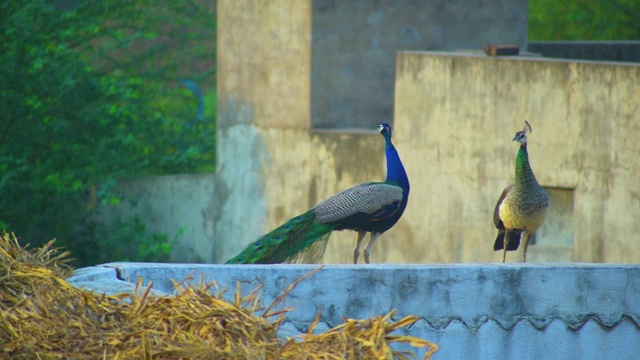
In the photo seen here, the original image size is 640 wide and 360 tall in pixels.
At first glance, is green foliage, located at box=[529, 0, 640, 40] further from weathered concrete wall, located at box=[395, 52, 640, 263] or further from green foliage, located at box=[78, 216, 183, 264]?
weathered concrete wall, located at box=[395, 52, 640, 263]

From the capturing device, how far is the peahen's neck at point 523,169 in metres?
8.85

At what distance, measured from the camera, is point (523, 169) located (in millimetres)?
8875

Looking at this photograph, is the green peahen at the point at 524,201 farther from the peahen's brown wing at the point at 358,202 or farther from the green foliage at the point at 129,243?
the green foliage at the point at 129,243

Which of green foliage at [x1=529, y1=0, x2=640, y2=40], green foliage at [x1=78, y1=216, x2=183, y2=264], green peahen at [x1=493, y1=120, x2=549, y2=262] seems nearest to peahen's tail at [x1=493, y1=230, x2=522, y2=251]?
green peahen at [x1=493, y1=120, x2=549, y2=262]

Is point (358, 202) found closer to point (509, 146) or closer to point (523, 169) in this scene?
point (523, 169)

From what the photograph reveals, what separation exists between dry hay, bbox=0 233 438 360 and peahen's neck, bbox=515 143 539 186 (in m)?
4.78

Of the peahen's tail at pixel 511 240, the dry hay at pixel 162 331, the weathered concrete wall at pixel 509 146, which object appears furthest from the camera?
the weathered concrete wall at pixel 509 146

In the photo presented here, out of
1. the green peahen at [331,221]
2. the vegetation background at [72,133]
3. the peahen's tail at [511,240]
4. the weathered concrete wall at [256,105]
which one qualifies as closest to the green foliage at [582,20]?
the vegetation background at [72,133]

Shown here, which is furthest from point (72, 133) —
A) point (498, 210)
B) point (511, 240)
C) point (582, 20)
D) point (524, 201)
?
point (582, 20)

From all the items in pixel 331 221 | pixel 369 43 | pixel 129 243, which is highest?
pixel 369 43

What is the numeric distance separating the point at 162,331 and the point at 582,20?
2034 cm

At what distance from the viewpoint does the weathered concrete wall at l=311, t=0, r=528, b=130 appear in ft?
43.8

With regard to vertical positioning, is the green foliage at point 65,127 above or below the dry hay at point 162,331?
above

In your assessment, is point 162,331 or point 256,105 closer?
point 162,331
